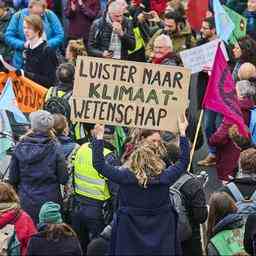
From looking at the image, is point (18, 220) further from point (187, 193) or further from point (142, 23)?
point (142, 23)

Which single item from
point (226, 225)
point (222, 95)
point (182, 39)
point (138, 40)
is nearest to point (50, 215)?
point (226, 225)

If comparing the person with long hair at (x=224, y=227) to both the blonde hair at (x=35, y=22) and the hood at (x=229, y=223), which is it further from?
the blonde hair at (x=35, y=22)

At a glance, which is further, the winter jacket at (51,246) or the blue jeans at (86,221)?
the blue jeans at (86,221)

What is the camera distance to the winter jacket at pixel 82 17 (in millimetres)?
14641

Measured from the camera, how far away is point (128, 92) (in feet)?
26.5

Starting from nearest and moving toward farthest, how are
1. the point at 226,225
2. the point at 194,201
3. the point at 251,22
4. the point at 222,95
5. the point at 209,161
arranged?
the point at 226,225 < the point at 194,201 < the point at 222,95 < the point at 209,161 < the point at 251,22

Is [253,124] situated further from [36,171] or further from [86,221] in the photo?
[36,171]

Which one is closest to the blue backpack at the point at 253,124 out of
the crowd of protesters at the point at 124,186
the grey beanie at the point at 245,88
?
the crowd of protesters at the point at 124,186

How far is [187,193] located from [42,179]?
135 centimetres

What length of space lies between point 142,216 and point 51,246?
2.25 ft

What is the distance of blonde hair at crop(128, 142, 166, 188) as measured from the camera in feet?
23.6

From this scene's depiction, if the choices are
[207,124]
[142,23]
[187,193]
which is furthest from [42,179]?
[142,23]

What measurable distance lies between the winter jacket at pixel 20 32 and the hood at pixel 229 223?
5.85 metres

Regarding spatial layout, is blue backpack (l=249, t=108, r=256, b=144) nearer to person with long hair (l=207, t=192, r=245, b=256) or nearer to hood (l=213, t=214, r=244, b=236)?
person with long hair (l=207, t=192, r=245, b=256)
